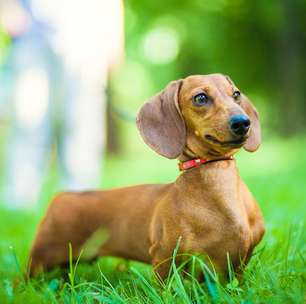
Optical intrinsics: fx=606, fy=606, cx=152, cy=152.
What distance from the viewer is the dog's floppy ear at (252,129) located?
2.69 meters

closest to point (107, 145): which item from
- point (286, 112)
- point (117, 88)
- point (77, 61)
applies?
point (117, 88)

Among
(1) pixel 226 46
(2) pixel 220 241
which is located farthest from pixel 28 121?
(1) pixel 226 46

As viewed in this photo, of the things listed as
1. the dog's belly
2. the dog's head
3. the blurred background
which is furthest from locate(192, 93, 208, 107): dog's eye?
the blurred background

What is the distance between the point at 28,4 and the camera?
5.14 meters

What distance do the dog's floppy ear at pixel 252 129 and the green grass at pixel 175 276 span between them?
0.47m

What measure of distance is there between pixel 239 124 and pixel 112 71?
476 cm

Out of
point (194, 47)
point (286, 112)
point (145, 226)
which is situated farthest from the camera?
point (194, 47)

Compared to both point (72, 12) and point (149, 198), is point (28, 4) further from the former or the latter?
point (149, 198)

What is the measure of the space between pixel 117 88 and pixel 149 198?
46.6 feet

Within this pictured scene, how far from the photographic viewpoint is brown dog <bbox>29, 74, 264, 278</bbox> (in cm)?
250

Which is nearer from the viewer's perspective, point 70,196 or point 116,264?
point 70,196

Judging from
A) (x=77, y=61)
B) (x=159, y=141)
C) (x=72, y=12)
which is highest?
(x=72, y=12)

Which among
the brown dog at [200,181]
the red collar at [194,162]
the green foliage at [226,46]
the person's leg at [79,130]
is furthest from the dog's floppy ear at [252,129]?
the green foliage at [226,46]

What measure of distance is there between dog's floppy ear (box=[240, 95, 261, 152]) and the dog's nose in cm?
25
